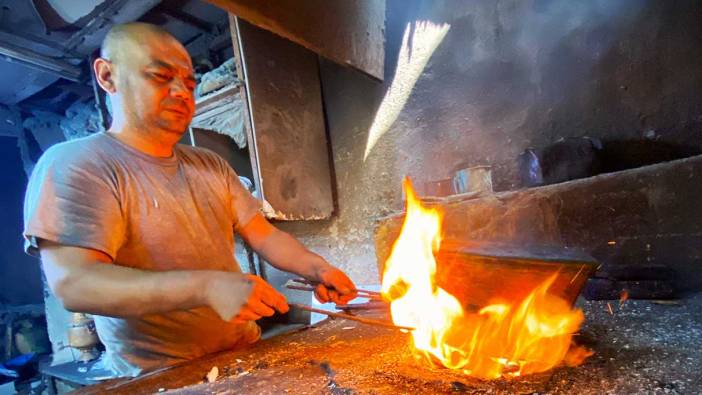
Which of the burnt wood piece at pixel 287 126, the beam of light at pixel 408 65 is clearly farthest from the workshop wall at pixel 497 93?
the burnt wood piece at pixel 287 126

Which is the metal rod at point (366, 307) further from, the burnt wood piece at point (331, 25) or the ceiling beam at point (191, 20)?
the ceiling beam at point (191, 20)

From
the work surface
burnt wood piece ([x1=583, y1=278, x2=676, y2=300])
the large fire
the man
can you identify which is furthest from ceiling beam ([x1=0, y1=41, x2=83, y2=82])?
burnt wood piece ([x1=583, y1=278, x2=676, y2=300])

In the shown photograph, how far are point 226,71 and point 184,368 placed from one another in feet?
9.60

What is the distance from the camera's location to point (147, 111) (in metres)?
2.02

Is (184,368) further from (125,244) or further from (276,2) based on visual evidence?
(276,2)

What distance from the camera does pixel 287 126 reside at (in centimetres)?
363

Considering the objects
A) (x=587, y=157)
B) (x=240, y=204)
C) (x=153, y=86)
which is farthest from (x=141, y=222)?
(x=587, y=157)

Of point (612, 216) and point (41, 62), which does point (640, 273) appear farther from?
point (41, 62)

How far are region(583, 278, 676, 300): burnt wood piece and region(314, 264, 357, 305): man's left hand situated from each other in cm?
143

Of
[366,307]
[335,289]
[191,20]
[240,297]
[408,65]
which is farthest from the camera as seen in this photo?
[191,20]

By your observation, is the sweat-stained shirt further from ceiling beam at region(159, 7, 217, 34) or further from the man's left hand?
ceiling beam at region(159, 7, 217, 34)

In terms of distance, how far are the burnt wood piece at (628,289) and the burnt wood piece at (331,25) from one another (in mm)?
2417

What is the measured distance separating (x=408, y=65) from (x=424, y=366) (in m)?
2.76

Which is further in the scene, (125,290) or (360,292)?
(360,292)
